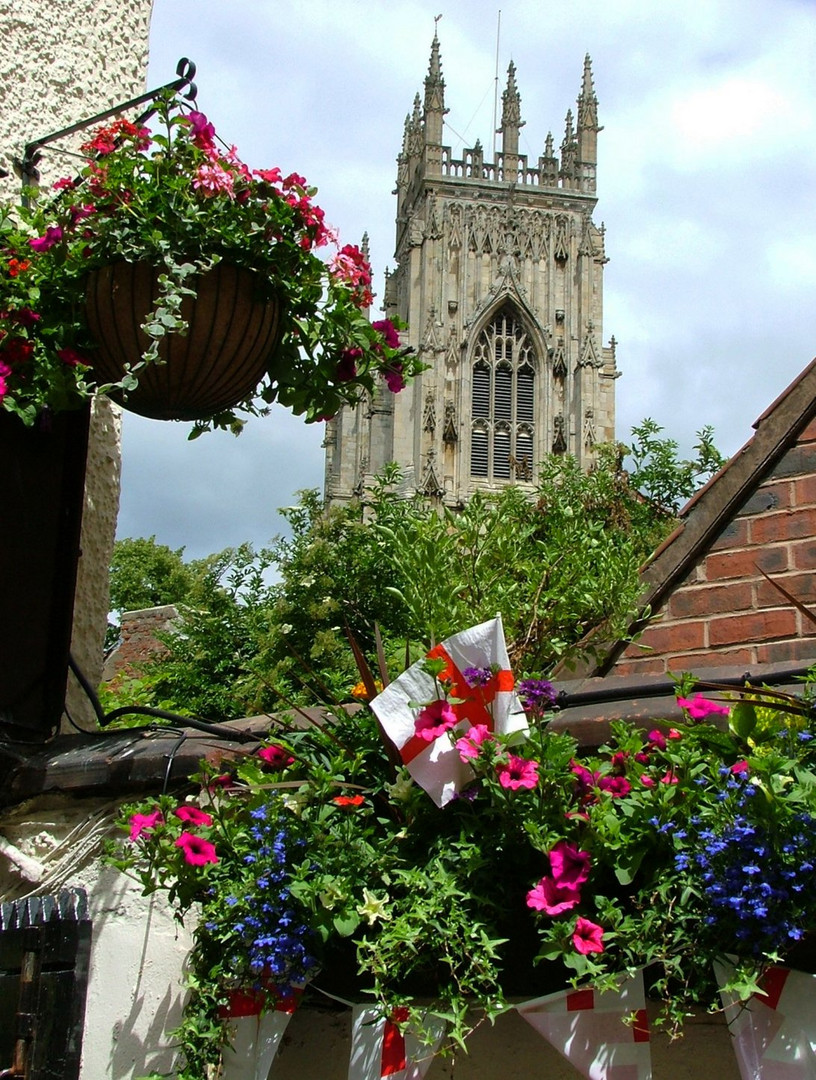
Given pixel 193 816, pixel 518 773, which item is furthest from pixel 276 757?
pixel 518 773

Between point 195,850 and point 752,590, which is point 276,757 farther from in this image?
point 752,590

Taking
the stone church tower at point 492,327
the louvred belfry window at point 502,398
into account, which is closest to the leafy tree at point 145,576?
the stone church tower at point 492,327

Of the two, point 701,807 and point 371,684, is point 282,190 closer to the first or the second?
point 371,684

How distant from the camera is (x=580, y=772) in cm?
285

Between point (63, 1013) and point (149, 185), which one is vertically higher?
point (149, 185)

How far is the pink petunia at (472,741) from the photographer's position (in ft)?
9.52

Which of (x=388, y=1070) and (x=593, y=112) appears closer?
(x=388, y=1070)

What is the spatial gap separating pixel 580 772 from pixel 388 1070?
79 centimetres

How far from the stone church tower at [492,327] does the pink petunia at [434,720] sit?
4231 cm

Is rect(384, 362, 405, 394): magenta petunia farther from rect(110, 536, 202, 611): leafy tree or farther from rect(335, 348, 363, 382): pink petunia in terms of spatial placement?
rect(110, 536, 202, 611): leafy tree

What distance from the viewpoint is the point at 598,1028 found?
2.77 metres

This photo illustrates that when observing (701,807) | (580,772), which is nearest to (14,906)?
(580,772)

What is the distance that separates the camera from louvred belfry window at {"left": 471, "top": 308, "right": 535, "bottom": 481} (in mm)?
47469

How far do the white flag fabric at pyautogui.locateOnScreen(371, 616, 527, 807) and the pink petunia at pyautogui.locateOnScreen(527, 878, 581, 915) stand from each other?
33 cm
